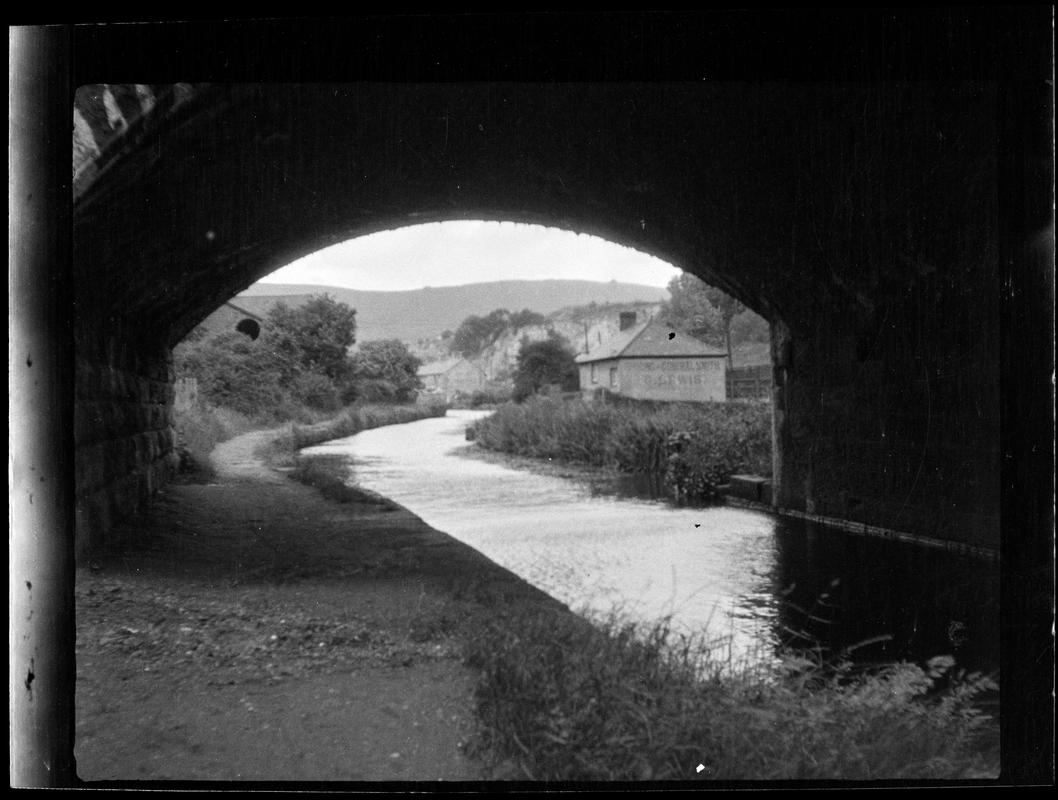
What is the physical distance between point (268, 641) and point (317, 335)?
2.00m

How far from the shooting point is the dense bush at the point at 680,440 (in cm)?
950

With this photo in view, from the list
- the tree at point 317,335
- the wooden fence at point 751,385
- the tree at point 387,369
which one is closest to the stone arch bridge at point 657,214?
the tree at point 317,335

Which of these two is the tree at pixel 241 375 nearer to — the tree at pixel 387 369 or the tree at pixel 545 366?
the tree at pixel 387 369

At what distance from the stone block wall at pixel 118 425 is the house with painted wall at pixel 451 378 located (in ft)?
7.19

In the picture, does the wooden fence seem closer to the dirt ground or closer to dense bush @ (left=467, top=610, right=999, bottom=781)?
the dirt ground

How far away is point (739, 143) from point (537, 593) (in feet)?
14.0

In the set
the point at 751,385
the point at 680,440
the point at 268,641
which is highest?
the point at 751,385

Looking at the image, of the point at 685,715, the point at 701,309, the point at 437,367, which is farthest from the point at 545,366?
the point at 685,715

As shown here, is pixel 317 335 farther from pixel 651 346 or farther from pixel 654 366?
pixel 654 366

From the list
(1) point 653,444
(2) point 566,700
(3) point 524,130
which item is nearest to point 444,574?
(2) point 566,700

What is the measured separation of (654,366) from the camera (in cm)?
851

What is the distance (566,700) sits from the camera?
314 centimetres

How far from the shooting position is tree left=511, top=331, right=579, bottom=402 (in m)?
6.00

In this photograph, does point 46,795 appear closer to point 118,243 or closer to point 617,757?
point 617,757
